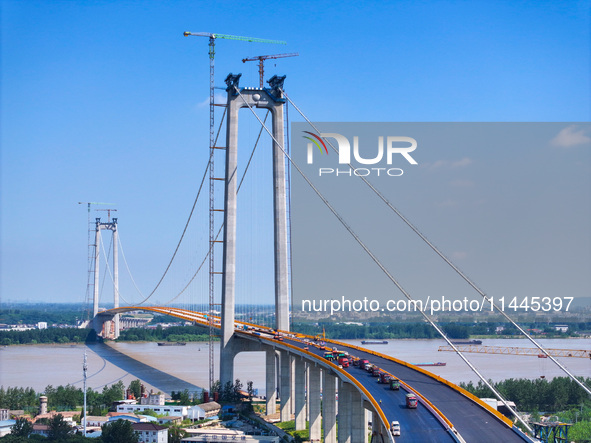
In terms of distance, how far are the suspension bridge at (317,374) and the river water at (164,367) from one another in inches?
166

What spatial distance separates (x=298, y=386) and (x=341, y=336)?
202 ft

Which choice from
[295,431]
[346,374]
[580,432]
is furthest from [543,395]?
[346,374]

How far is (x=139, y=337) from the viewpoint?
86375mm

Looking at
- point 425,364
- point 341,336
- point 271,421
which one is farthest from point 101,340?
point 271,421

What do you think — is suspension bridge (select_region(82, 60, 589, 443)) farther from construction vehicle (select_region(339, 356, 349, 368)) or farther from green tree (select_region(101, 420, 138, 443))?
green tree (select_region(101, 420, 138, 443))

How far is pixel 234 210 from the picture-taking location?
35531mm

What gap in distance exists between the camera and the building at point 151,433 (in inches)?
957

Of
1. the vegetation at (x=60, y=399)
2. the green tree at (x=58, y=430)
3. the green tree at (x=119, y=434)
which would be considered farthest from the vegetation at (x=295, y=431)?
the vegetation at (x=60, y=399)

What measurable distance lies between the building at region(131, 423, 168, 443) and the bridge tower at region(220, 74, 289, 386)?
9.55 m

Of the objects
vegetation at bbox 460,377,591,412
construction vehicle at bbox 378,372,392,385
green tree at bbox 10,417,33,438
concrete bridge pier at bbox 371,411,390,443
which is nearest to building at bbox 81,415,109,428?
green tree at bbox 10,417,33,438

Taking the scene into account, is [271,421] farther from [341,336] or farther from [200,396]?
[341,336]

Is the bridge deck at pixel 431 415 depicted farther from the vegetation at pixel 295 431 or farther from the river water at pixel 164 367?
the river water at pixel 164 367

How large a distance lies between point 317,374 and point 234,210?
11.1 metres

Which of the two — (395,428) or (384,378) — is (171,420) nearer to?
(384,378)
